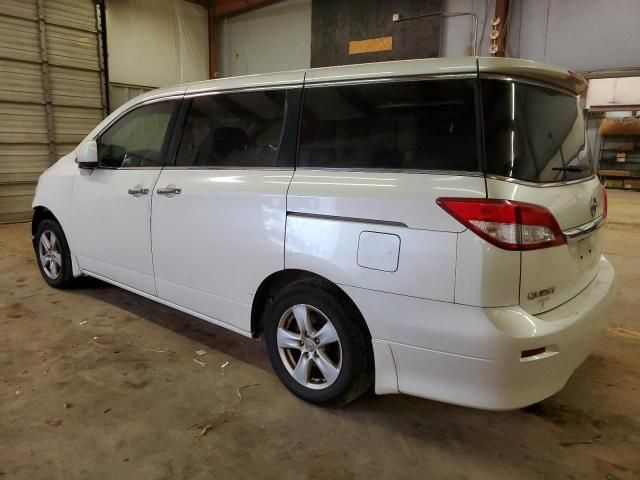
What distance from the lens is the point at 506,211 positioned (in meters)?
1.70

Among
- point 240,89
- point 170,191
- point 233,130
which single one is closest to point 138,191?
point 170,191

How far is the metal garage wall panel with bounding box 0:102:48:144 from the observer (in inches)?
312

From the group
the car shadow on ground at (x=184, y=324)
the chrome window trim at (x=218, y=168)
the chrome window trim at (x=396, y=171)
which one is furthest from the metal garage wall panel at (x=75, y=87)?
the chrome window trim at (x=396, y=171)

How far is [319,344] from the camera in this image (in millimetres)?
2248

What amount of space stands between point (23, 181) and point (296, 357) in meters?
7.94

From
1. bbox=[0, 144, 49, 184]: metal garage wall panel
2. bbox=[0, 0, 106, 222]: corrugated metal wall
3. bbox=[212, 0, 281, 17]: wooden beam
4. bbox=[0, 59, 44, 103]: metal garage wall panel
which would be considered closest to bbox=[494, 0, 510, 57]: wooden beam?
bbox=[212, 0, 281, 17]: wooden beam

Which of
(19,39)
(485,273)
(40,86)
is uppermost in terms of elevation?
(19,39)

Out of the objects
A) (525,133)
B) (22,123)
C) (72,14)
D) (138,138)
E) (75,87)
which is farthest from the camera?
(75,87)

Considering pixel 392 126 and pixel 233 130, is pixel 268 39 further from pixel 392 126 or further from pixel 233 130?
pixel 392 126

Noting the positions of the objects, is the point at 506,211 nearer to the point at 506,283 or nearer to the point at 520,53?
the point at 506,283

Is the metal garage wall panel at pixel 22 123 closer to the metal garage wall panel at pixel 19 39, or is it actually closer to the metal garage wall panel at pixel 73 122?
the metal garage wall panel at pixel 73 122

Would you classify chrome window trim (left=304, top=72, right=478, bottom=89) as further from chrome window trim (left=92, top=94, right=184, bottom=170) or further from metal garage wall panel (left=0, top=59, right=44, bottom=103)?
metal garage wall panel (left=0, top=59, right=44, bottom=103)

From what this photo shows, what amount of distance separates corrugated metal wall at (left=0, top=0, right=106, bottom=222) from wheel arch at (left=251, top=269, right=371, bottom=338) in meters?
7.55

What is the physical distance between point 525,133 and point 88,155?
9.32ft
